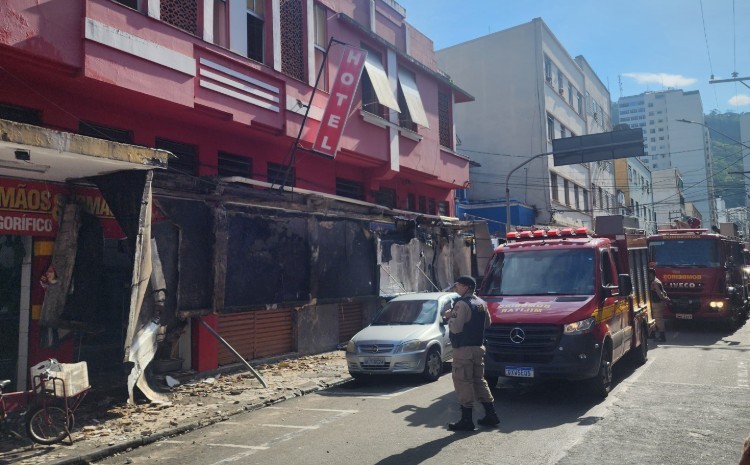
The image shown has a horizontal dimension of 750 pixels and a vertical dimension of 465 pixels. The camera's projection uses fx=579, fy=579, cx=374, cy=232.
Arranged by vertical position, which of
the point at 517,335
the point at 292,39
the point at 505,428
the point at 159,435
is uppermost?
the point at 292,39

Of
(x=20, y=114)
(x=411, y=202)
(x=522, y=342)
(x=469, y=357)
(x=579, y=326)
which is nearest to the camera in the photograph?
(x=469, y=357)

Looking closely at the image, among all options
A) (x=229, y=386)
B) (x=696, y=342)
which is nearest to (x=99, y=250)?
(x=229, y=386)

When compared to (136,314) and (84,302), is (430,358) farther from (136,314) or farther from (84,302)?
(84,302)

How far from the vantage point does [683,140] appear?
329 ft

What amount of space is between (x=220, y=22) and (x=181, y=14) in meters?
1.16

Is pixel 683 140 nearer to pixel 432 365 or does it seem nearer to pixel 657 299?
pixel 657 299

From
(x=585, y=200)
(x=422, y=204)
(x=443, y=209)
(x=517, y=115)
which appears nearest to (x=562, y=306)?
(x=422, y=204)

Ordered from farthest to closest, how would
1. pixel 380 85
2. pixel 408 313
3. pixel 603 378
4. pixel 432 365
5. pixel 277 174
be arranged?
pixel 380 85 → pixel 277 174 → pixel 408 313 → pixel 432 365 → pixel 603 378

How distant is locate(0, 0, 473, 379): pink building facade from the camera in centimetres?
929

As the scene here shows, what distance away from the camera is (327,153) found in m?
14.4

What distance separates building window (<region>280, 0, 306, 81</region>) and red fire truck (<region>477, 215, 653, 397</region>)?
23.2 feet

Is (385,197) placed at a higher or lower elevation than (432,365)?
higher

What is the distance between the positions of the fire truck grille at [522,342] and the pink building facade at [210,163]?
5490 mm

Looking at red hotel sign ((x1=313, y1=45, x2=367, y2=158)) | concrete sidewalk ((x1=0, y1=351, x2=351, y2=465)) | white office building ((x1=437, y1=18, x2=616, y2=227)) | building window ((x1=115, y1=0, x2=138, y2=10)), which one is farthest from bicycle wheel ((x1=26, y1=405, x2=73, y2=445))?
white office building ((x1=437, y1=18, x2=616, y2=227))
